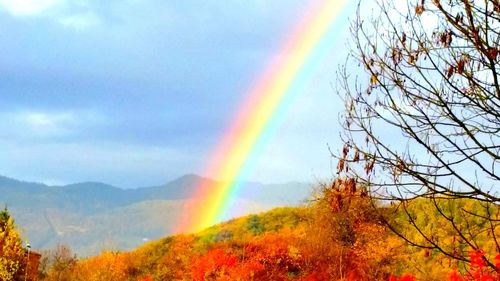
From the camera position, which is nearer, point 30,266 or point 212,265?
point 30,266

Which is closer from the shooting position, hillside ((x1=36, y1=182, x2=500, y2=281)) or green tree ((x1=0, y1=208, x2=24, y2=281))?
green tree ((x1=0, y1=208, x2=24, y2=281))

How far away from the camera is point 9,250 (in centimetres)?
3138

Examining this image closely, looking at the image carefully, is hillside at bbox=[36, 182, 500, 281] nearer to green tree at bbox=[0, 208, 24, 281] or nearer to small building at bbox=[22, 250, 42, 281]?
small building at bbox=[22, 250, 42, 281]

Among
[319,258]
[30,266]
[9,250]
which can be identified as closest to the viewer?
[9,250]

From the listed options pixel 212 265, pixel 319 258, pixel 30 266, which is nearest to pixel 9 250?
pixel 30 266

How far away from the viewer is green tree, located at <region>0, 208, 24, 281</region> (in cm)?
3036

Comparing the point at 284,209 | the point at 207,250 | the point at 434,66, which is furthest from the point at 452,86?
the point at 284,209

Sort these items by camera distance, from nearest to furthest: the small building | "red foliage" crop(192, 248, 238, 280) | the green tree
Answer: the green tree, the small building, "red foliage" crop(192, 248, 238, 280)

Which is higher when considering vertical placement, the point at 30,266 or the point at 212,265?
the point at 30,266

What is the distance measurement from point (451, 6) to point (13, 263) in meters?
30.2

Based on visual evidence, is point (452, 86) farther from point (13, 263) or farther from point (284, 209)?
point (284, 209)

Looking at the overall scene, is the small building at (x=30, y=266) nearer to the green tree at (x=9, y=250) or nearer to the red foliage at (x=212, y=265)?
the green tree at (x=9, y=250)

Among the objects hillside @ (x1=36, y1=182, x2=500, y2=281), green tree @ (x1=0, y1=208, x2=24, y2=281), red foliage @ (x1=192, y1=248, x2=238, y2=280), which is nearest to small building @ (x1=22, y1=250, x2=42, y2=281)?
green tree @ (x1=0, y1=208, x2=24, y2=281)

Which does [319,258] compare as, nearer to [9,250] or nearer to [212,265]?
[212,265]
